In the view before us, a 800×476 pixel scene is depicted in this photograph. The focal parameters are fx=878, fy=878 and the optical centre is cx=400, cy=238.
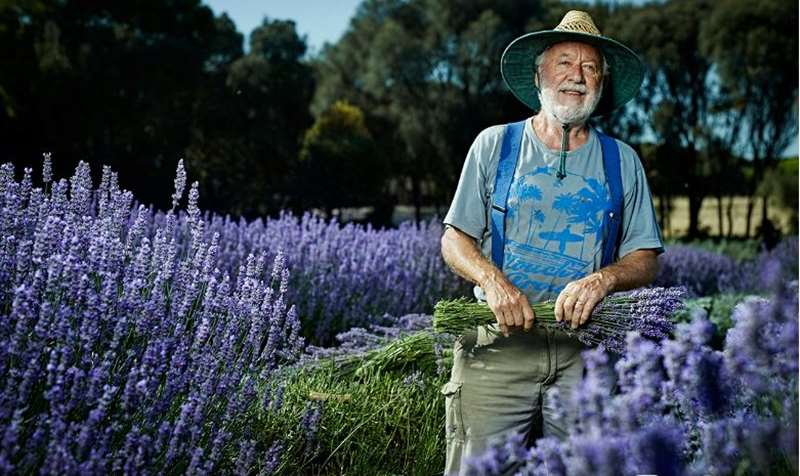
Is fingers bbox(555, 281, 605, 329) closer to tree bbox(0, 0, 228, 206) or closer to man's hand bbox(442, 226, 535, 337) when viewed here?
man's hand bbox(442, 226, 535, 337)

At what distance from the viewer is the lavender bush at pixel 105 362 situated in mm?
1971

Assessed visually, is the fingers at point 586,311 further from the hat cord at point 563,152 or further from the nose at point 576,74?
the nose at point 576,74

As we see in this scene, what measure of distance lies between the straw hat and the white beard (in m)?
0.17

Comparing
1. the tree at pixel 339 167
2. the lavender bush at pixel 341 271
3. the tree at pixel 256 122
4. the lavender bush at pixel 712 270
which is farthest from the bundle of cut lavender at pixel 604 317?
the tree at pixel 339 167

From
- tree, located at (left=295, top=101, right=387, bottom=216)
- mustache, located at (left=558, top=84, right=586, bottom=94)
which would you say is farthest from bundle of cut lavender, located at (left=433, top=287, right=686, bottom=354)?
tree, located at (left=295, top=101, right=387, bottom=216)

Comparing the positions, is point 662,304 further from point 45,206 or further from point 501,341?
point 45,206

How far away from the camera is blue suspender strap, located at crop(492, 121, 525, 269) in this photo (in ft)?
8.29

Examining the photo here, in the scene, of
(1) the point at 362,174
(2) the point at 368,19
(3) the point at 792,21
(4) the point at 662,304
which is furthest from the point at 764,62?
(4) the point at 662,304

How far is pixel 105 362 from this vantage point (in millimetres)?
2018

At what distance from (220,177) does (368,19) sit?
40.1 feet

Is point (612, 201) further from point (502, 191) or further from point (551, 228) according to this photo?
point (502, 191)

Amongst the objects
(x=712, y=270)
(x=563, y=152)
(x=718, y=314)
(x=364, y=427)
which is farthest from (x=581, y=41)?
(x=712, y=270)

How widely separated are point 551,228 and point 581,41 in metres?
0.61

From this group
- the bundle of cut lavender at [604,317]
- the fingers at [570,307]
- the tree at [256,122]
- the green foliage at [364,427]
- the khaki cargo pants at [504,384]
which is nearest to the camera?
the fingers at [570,307]
